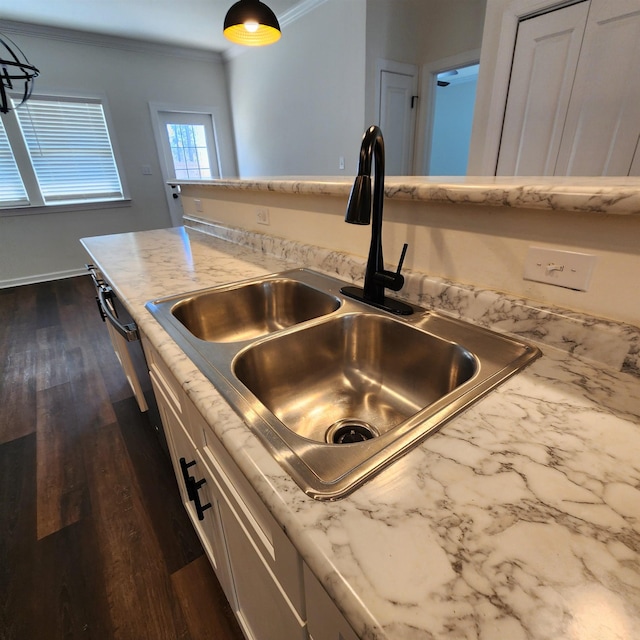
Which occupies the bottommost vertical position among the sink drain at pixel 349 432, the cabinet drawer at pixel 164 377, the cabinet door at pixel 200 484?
the cabinet door at pixel 200 484

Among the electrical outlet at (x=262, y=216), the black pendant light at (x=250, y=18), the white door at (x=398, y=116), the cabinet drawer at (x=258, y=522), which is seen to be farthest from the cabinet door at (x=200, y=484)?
the white door at (x=398, y=116)

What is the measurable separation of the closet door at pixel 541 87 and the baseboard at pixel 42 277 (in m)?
4.93

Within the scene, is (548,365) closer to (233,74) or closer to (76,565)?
(76,565)

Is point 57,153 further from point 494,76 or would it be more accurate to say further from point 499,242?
point 499,242

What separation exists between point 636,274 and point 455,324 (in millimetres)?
309

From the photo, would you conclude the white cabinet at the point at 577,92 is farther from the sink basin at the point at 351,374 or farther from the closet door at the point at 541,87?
the sink basin at the point at 351,374

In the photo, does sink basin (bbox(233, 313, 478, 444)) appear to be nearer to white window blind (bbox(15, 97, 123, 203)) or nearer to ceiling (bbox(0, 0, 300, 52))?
ceiling (bbox(0, 0, 300, 52))

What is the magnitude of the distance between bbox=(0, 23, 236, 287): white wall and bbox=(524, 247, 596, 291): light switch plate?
5.09 m

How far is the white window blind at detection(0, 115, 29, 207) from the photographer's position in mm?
3699

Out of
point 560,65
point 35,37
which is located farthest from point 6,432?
point 35,37

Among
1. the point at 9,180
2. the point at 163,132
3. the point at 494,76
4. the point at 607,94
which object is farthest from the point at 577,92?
the point at 9,180

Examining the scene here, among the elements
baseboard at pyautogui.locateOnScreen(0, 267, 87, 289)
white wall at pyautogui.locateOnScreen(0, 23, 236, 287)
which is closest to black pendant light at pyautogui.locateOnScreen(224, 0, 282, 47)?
white wall at pyautogui.locateOnScreen(0, 23, 236, 287)

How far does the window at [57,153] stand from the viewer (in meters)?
3.76

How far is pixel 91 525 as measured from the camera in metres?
1.30
